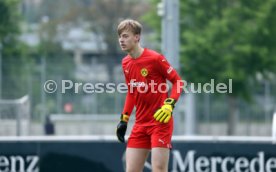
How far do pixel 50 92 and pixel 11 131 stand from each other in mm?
5773

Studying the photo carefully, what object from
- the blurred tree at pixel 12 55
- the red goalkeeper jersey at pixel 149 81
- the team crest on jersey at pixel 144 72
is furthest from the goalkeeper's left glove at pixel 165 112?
the blurred tree at pixel 12 55

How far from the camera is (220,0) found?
28.8m

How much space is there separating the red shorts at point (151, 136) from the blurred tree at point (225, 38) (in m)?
18.2

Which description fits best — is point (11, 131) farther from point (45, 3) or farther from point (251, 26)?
point (45, 3)

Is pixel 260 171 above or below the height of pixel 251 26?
below

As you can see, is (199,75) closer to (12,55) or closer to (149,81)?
(12,55)

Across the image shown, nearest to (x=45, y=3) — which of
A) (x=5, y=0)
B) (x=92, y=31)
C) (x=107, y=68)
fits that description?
(x=92, y=31)

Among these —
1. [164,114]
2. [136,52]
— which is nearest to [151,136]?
[164,114]

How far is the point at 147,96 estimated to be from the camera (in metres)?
10.2

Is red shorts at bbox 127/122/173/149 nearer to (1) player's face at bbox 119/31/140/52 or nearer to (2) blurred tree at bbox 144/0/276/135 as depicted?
(1) player's face at bbox 119/31/140/52

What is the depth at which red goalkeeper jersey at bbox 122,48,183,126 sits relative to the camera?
10.1 metres

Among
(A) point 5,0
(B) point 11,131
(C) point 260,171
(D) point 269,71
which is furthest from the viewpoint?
(A) point 5,0

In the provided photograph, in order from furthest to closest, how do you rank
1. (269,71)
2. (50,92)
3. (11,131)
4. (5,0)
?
(5,0) < (269,71) < (50,92) < (11,131)

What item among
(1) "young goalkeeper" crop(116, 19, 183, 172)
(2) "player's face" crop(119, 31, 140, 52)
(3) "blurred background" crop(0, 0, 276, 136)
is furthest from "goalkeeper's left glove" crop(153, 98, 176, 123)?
(3) "blurred background" crop(0, 0, 276, 136)
